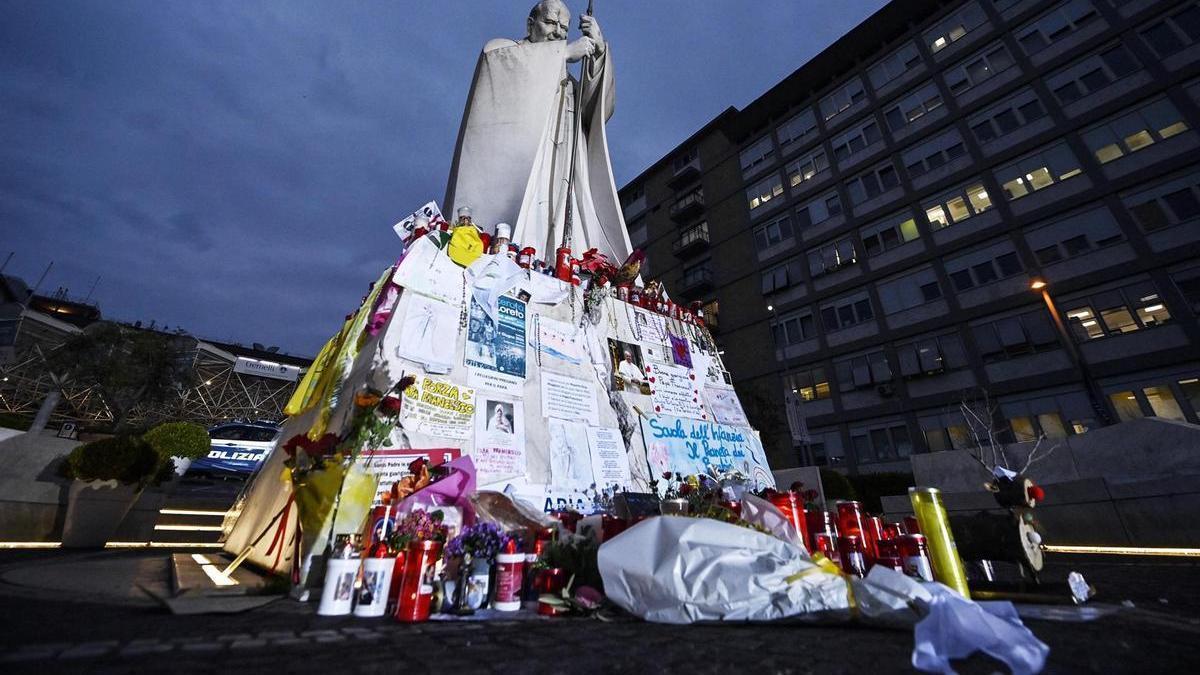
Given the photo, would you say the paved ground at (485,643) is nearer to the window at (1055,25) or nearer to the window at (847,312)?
the window at (847,312)

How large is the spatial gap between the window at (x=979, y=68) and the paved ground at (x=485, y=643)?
26978 millimetres

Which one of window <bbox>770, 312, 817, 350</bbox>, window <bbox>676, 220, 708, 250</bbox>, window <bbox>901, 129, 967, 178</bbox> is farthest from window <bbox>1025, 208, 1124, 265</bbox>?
window <bbox>676, 220, 708, 250</bbox>

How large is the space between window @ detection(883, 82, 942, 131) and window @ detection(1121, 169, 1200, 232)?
361 inches

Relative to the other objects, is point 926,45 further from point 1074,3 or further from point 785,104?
point 785,104

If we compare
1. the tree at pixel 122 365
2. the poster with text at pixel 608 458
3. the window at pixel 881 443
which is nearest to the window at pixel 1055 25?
the window at pixel 881 443

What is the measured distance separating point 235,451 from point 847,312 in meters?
26.2

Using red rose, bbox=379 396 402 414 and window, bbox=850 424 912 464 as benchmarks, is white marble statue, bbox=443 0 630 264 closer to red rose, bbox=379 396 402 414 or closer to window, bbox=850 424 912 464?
red rose, bbox=379 396 402 414

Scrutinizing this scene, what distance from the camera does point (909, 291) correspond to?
20672 mm

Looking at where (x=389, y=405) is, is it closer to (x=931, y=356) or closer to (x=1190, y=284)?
(x=931, y=356)

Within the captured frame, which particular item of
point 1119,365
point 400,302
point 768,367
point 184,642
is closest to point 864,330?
point 768,367

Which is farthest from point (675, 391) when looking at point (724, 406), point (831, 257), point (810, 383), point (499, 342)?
point (831, 257)

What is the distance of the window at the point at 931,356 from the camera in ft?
61.5

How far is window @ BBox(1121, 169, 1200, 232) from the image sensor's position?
15124 mm

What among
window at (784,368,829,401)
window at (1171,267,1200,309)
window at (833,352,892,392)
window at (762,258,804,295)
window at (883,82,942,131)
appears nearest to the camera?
window at (1171,267,1200,309)
